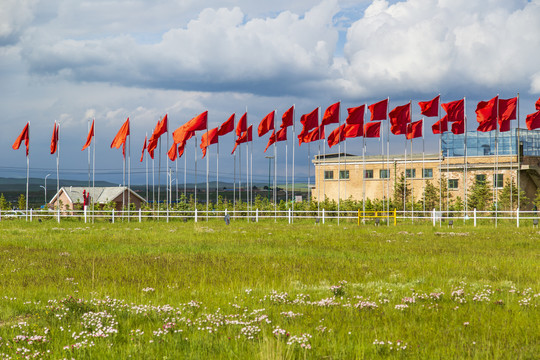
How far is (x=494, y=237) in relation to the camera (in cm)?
2838

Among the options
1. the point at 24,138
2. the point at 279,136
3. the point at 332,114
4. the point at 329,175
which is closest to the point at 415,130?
the point at 332,114

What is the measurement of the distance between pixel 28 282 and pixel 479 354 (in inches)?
420

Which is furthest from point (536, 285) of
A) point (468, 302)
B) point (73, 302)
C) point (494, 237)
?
point (494, 237)

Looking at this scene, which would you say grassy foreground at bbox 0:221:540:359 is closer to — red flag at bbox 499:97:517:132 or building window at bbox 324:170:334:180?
red flag at bbox 499:97:517:132

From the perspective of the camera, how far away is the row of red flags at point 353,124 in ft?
135

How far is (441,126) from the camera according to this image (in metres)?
44.3

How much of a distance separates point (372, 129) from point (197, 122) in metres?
13.8

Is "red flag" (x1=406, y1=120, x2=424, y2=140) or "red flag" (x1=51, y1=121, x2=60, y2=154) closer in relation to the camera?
"red flag" (x1=406, y1=120, x2=424, y2=140)

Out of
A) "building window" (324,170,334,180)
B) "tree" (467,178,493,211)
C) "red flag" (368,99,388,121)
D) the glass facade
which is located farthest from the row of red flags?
the glass facade

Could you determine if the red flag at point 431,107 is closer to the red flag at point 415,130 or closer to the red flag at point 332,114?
the red flag at point 415,130

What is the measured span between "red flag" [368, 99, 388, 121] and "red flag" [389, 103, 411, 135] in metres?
1.52

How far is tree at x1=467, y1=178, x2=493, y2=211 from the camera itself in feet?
209

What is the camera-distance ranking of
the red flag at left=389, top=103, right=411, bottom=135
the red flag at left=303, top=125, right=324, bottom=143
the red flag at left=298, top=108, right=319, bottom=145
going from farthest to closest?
the red flag at left=303, top=125, right=324, bottom=143 < the red flag at left=298, top=108, right=319, bottom=145 < the red flag at left=389, top=103, right=411, bottom=135

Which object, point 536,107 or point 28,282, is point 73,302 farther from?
point 536,107
